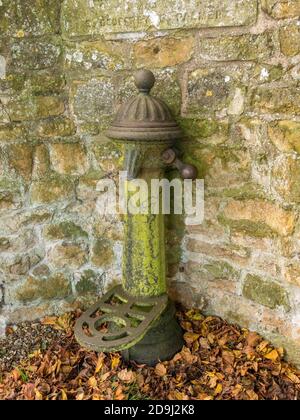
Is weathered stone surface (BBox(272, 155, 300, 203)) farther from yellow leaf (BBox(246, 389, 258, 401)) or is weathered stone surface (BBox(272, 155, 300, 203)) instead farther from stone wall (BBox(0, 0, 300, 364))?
yellow leaf (BBox(246, 389, 258, 401))

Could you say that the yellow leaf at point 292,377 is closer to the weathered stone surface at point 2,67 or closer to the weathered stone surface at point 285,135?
the weathered stone surface at point 285,135

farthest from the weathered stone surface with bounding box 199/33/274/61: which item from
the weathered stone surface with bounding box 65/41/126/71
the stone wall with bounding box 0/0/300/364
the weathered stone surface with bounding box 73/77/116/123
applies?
the weathered stone surface with bounding box 73/77/116/123

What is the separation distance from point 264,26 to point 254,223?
100cm

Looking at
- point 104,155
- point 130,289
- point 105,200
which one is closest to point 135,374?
point 130,289

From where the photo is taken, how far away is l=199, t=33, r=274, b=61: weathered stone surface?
2.08 m

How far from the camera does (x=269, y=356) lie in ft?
7.83

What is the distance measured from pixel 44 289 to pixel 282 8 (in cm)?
208

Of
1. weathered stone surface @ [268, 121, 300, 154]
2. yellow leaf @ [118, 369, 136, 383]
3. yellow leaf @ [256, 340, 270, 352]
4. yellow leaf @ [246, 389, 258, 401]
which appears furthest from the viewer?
yellow leaf @ [256, 340, 270, 352]

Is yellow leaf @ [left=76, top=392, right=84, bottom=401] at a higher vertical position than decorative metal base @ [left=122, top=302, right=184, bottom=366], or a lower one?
lower

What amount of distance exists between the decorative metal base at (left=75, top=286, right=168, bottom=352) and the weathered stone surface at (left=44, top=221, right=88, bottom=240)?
1.43 feet

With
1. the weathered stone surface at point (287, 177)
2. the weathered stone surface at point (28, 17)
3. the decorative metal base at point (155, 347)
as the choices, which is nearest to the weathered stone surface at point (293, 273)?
the weathered stone surface at point (287, 177)

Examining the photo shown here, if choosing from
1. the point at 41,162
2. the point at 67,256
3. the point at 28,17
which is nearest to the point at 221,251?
the point at 67,256

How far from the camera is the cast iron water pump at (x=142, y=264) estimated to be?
6.96 feet

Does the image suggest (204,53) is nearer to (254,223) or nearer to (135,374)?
(254,223)
